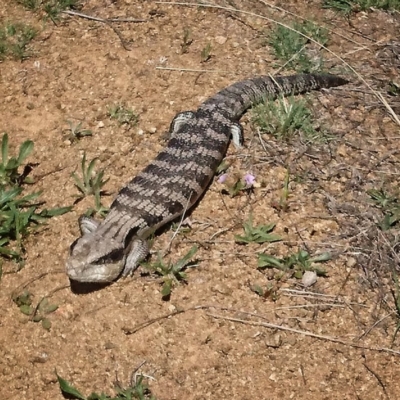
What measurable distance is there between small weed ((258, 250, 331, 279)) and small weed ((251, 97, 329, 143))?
1.17m

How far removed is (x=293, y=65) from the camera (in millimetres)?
5773

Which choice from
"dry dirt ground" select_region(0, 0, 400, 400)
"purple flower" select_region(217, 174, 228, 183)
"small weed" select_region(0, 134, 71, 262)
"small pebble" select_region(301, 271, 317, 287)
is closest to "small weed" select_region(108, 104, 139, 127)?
"dry dirt ground" select_region(0, 0, 400, 400)

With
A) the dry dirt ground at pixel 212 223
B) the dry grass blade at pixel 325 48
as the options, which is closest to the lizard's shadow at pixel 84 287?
the dry dirt ground at pixel 212 223

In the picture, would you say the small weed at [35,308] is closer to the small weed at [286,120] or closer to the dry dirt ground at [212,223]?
the dry dirt ground at [212,223]

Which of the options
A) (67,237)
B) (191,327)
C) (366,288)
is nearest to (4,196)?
(67,237)

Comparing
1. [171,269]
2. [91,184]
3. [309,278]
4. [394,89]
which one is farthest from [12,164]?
[394,89]

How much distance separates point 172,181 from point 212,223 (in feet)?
1.38

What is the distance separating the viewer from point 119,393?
3.70m

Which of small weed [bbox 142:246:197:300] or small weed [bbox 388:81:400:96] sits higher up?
small weed [bbox 388:81:400:96]

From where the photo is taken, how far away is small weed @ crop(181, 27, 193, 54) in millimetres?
5863

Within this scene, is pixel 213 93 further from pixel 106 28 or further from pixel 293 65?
pixel 106 28

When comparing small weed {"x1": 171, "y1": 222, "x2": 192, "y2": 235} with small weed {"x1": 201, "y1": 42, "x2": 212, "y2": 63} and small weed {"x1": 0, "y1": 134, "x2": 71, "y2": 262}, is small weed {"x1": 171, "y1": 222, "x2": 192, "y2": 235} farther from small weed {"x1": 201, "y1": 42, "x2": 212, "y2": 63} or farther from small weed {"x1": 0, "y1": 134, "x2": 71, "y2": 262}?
small weed {"x1": 201, "y1": 42, "x2": 212, "y2": 63}

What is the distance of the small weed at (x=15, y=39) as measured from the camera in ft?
18.8

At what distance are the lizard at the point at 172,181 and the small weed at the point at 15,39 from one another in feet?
5.46
